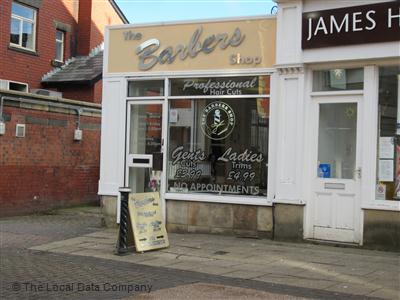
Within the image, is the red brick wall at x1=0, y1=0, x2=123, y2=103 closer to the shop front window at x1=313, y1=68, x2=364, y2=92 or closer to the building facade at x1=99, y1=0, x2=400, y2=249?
the building facade at x1=99, y1=0, x2=400, y2=249

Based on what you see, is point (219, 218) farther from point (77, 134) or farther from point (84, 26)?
point (84, 26)

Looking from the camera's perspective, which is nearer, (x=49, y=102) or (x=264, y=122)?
(x=264, y=122)

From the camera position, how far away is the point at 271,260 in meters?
8.45

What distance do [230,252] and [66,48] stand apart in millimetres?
15029

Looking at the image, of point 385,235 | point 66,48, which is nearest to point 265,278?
point 385,235

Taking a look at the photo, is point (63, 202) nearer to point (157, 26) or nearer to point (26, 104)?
point (26, 104)

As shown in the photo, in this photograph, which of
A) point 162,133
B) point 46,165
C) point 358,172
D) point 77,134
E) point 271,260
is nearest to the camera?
point 271,260

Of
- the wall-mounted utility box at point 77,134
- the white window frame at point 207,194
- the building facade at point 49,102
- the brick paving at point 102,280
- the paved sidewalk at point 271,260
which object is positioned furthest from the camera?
the wall-mounted utility box at point 77,134

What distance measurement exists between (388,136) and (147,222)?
4199 mm

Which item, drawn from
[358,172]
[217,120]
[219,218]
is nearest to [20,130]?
[217,120]

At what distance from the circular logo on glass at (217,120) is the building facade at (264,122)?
2cm

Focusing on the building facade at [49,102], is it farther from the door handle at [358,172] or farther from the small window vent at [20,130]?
the door handle at [358,172]

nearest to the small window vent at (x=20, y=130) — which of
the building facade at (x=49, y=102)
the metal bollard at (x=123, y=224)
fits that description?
the building facade at (x=49, y=102)

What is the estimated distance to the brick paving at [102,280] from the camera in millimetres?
6504
